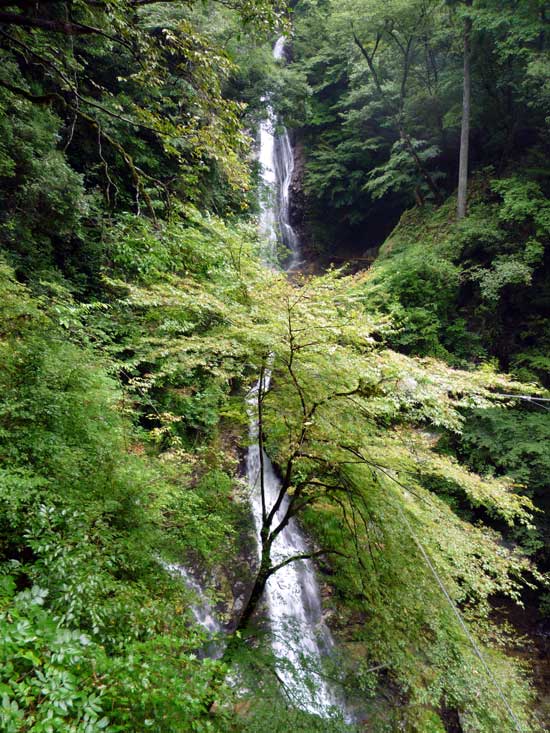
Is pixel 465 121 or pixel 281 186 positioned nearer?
pixel 465 121

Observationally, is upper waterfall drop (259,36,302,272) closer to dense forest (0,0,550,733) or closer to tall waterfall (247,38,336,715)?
dense forest (0,0,550,733)

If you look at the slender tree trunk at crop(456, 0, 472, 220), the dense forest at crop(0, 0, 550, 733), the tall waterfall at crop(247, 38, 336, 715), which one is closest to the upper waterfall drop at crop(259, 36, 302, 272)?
the slender tree trunk at crop(456, 0, 472, 220)

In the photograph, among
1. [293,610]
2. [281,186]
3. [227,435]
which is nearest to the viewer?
[293,610]

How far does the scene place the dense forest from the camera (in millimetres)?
2213

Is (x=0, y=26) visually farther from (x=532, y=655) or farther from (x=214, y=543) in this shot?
(x=532, y=655)

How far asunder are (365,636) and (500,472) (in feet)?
16.4

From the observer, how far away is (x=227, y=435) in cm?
741

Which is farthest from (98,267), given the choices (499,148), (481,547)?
(499,148)

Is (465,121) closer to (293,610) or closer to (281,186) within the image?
(281,186)

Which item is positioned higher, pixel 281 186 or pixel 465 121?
pixel 281 186

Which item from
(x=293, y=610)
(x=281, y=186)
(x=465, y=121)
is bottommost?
(x=293, y=610)

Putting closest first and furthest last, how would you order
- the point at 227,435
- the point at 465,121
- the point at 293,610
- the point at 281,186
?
the point at 293,610
the point at 227,435
the point at 465,121
the point at 281,186

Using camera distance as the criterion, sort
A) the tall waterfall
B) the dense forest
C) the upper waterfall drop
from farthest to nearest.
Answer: the upper waterfall drop → the tall waterfall → the dense forest

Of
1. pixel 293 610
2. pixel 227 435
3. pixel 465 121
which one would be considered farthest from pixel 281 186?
pixel 293 610
